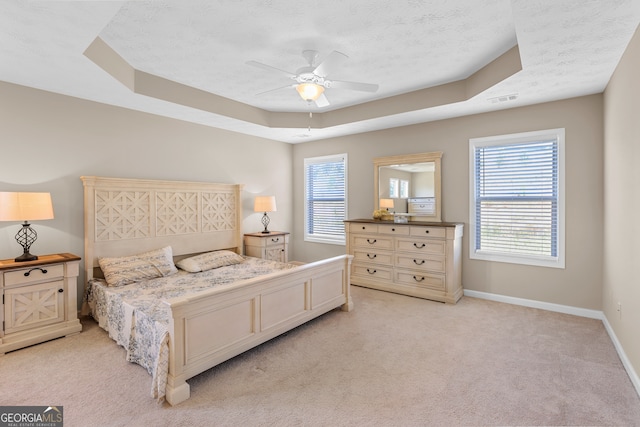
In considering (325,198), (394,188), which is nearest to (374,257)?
(394,188)

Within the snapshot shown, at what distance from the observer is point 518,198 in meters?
4.10

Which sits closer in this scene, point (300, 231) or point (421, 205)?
point (421, 205)

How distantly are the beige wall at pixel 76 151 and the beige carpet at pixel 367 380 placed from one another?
1.25 metres

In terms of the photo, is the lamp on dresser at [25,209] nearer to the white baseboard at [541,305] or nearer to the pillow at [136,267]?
the pillow at [136,267]

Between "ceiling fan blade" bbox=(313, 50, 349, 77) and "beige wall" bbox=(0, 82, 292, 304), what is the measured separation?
2671 mm

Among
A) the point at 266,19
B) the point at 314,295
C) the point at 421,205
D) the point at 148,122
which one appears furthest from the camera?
the point at 421,205

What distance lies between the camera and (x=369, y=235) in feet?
16.0

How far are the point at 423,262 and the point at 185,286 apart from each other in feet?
10.0

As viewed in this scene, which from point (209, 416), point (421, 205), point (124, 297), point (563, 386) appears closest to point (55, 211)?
point (124, 297)

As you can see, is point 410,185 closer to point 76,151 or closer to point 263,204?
point 263,204

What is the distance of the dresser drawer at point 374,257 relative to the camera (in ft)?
15.4

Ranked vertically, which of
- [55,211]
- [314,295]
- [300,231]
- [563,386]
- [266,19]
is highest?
[266,19]

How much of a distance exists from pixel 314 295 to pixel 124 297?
73.0 inches

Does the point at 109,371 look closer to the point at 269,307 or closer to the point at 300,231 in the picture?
the point at 269,307
